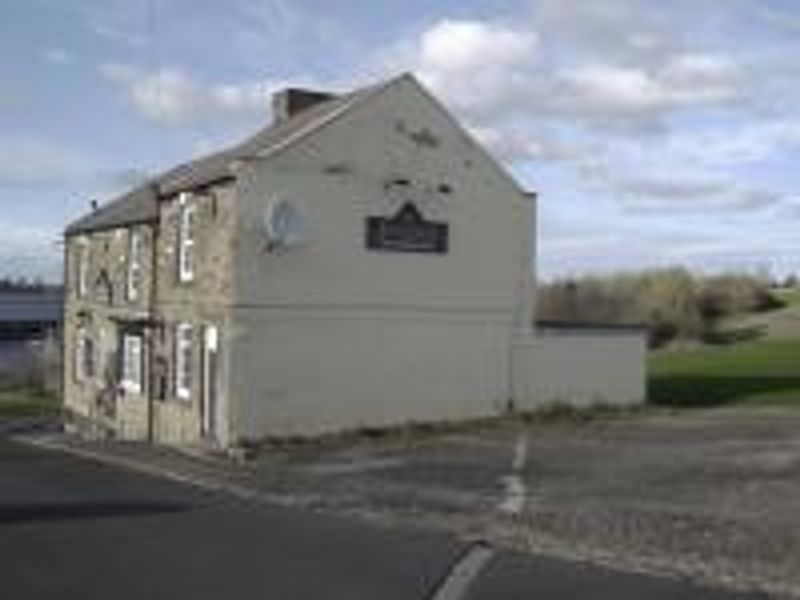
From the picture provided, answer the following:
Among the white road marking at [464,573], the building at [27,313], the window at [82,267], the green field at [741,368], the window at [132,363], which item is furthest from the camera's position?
the building at [27,313]

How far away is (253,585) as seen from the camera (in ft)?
49.9

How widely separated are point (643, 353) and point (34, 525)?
26.9 meters

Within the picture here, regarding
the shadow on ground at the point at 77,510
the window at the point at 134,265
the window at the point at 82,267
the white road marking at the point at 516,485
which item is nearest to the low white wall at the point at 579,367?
the white road marking at the point at 516,485

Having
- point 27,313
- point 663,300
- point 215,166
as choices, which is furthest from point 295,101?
point 27,313

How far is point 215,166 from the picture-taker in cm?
4288

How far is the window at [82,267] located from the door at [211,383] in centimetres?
1647

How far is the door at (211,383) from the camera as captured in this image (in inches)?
1551

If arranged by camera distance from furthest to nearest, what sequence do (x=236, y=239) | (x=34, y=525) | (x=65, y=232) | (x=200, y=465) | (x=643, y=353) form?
(x=65, y=232) → (x=643, y=353) → (x=236, y=239) → (x=200, y=465) → (x=34, y=525)

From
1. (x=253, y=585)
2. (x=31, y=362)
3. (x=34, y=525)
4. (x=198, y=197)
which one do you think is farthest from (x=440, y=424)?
(x=31, y=362)

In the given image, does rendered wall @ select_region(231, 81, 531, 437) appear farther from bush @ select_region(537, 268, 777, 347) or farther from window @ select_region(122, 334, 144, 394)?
bush @ select_region(537, 268, 777, 347)

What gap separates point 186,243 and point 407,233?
18.7 feet

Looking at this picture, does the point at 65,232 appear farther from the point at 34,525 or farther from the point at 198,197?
the point at 34,525

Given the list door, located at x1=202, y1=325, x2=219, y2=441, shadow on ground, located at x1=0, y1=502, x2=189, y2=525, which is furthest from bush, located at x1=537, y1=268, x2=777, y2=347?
shadow on ground, located at x1=0, y1=502, x2=189, y2=525

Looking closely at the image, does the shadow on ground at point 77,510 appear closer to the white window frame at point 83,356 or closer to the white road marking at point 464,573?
the white road marking at point 464,573
